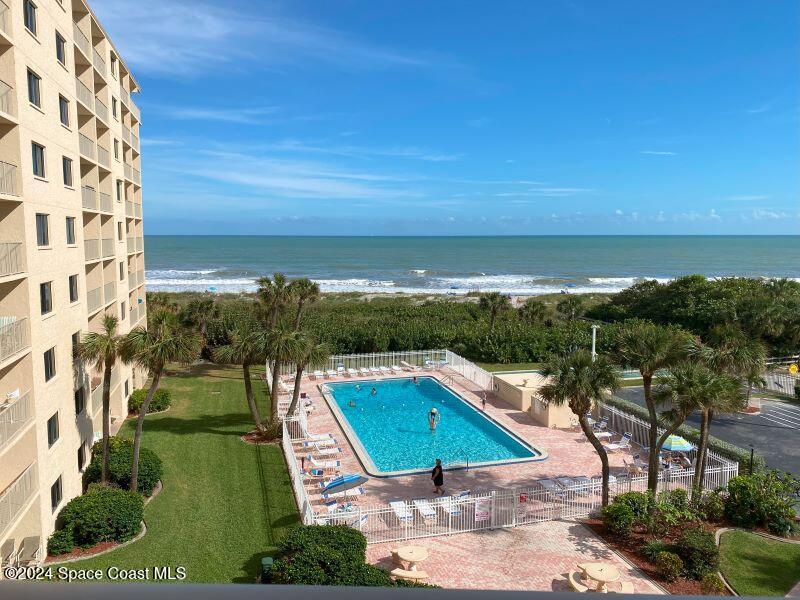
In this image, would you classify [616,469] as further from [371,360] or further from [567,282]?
[567,282]

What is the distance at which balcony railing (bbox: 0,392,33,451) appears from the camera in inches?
437

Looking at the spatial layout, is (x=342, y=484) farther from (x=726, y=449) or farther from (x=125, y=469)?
(x=726, y=449)

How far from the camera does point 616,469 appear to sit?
1881 centimetres

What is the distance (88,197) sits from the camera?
1906cm

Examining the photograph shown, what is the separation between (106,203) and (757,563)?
2324cm

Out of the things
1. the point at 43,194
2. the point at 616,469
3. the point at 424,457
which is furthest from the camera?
the point at 424,457

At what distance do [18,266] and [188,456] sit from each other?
365 inches

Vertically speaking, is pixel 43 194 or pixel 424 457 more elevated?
pixel 43 194

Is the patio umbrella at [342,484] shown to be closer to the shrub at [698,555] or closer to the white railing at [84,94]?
the shrub at [698,555]

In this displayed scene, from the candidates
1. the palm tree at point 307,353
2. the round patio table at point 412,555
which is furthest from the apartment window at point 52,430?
the round patio table at point 412,555

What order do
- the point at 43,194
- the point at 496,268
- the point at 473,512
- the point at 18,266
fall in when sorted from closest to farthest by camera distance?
1. the point at 18,266
2. the point at 43,194
3. the point at 473,512
4. the point at 496,268

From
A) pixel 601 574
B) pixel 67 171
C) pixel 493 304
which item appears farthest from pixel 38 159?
pixel 493 304

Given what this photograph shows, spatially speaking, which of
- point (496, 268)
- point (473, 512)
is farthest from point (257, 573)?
point (496, 268)

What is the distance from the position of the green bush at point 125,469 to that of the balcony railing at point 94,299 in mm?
4614
